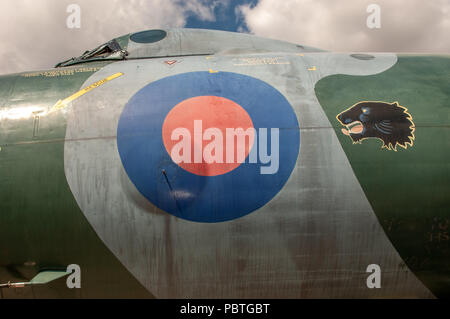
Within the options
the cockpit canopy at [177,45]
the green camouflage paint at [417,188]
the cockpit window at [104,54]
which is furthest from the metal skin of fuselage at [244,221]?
the cockpit canopy at [177,45]

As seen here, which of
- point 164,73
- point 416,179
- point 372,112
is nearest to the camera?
point 416,179

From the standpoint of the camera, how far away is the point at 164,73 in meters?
4.69

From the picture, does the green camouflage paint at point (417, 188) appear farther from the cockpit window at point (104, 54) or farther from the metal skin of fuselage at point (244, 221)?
the cockpit window at point (104, 54)

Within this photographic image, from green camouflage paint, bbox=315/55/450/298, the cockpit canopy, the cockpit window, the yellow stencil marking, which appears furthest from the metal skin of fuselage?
the cockpit canopy

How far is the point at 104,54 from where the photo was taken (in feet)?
18.5

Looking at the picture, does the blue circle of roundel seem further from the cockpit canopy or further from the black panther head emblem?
the cockpit canopy

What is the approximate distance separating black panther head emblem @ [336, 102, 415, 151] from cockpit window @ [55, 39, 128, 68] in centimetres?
402

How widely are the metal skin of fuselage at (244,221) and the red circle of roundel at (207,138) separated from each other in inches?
11.8

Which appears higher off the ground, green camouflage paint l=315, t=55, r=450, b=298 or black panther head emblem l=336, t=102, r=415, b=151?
black panther head emblem l=336, t=102, r=415, b=151

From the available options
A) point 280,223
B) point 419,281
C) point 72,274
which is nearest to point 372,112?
point 280,223

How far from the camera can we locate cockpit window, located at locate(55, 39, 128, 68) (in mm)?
5496

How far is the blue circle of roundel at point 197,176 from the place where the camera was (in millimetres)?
3910
